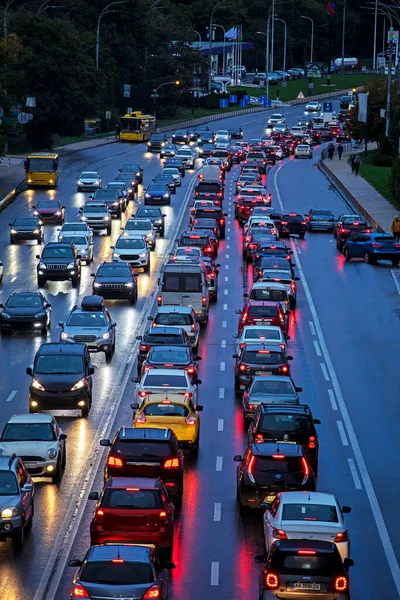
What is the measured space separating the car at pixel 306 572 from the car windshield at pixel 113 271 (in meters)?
31.5

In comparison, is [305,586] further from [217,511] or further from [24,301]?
[24,301]

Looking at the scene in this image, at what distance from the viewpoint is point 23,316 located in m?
44.5

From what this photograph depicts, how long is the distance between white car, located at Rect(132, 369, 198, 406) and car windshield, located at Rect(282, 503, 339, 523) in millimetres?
9276

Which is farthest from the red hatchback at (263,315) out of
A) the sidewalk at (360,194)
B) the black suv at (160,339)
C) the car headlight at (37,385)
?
the sidewalk at (360,194)

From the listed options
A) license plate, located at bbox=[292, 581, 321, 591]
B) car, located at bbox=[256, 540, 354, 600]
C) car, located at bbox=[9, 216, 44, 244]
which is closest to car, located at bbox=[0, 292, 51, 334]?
car, located at bbox=[9, 216, 44, 244]

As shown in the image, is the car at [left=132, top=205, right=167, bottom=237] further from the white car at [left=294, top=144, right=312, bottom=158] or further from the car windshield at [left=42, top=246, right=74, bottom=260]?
the white car at [left=294, top=144, right=312, bottom=158]

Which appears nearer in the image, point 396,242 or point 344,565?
point 344,565

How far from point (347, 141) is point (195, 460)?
357ft

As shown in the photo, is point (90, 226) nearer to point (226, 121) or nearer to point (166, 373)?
point (166, 373)

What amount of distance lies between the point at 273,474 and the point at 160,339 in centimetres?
1394

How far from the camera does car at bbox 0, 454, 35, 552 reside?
23281mm

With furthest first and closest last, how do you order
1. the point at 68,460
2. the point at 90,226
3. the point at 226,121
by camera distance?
the point at 226,121 → the point at 90,226 → the point at 68,460

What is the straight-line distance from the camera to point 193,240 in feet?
198

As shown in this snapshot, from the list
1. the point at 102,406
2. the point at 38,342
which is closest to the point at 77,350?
the point at 102,406
